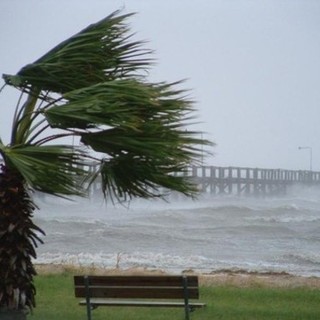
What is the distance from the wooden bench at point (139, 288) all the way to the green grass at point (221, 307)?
55cm

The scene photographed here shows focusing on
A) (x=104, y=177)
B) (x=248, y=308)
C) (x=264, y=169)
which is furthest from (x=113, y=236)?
(x=264, y=169)

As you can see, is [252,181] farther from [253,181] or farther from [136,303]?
[136,303]

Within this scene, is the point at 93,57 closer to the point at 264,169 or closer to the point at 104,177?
the point at 104,177

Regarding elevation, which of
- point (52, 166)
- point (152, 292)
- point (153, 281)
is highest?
point (52, 166)

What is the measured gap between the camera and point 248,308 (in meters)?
9.07

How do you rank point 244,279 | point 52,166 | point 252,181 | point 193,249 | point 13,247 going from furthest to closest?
1. point 252,181
2. point 193,249
3. point 244,279
4. point 13,247
5. point 52,166

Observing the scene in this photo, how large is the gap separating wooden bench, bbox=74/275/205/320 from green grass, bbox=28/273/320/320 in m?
0.55

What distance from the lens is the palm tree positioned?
20.7 ft

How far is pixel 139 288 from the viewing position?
7.80 m

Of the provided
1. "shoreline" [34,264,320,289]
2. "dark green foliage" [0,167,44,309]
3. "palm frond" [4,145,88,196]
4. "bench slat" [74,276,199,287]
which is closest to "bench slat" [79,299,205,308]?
"bench slat" [74,276,199,287]

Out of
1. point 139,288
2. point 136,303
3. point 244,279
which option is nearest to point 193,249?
point 244,279

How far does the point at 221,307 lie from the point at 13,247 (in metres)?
3.38

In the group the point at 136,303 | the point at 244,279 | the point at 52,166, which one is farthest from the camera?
the point at 244,279

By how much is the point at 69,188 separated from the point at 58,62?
3.91 ft
